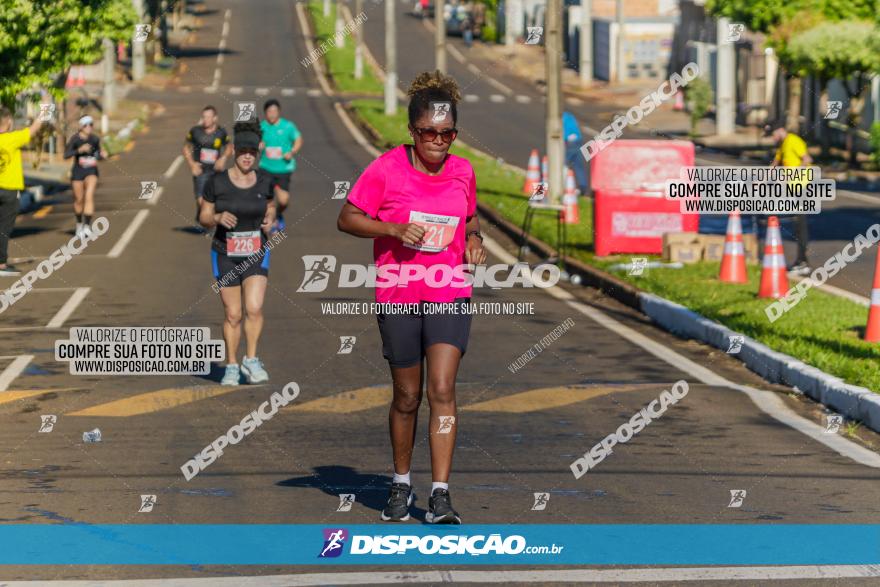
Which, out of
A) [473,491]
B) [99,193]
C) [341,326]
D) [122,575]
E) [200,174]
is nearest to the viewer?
[122,575]

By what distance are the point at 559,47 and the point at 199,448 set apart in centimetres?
1738

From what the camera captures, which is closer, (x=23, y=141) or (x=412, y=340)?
(x=412, y=340)

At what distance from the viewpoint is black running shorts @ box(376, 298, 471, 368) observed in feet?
28.6

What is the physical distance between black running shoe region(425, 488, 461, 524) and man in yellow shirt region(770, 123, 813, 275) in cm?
1326

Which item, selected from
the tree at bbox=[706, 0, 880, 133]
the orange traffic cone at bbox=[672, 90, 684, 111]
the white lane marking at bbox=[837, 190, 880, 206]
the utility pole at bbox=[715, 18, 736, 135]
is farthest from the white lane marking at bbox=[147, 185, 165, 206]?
the orange traffic cone at bbox=[672, 90, 684, 111]

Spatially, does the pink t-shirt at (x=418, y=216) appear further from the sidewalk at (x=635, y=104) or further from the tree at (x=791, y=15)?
the tree at (x=791, y=15)

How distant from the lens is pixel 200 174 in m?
24.2

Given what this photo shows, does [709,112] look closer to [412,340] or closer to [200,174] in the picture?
[200,174]

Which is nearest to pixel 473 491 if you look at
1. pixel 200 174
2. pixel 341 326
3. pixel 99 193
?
pixel 341 326

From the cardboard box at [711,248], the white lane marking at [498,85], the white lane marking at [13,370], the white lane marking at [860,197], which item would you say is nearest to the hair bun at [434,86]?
the white lane marking at [13,370]

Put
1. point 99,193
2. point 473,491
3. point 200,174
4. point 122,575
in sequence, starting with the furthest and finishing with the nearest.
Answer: point 99,193 < point 200,174 < point 473,491 < point 122,575

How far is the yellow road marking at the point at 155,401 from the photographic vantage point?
41.9 feet

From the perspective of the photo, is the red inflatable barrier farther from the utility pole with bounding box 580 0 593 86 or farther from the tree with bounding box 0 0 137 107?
the utility pole with bounding box 580 0 593 86

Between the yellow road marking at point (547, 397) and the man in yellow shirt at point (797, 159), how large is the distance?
25.6 ft
